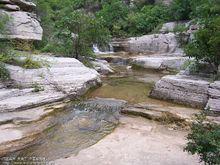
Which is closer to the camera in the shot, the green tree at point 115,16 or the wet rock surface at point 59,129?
the wet rock surface at point 59,129

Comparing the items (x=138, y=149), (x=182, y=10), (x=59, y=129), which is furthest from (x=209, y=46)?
(x=182, y=10)

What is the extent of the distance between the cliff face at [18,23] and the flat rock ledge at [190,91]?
285 inches

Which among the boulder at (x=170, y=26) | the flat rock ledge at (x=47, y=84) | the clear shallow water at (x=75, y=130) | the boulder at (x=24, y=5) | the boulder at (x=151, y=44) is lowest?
the clear shallow water at (x=75, y=130)

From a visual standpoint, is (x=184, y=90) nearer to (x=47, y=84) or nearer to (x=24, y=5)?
(x=47, y=84)

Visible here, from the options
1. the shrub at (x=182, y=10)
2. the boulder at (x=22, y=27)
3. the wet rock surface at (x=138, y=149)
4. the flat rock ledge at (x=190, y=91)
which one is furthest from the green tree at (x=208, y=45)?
the shrub at (x=182, y=10)

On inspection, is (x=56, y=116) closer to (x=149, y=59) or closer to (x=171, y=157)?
(x=171, y=157)

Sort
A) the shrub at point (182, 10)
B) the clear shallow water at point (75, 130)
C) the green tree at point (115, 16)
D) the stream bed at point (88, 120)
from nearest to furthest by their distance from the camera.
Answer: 1. the clear shallow water at point (75, 130)
2. the stream bed at point (88, 120)
3. the shrub at point (182, 10)
4. the green tree at point (115, 16)

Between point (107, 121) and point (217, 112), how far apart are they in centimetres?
A: 330

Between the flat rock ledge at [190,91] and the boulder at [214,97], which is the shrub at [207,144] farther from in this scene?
the flat rock ledge at [190,91]

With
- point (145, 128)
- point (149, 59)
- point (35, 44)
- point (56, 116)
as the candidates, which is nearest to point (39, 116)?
point (56, 116)

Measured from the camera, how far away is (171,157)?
693cm

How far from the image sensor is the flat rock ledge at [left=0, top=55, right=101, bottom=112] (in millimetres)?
9922

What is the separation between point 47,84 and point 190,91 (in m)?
4.93

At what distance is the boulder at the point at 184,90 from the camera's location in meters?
10.8
